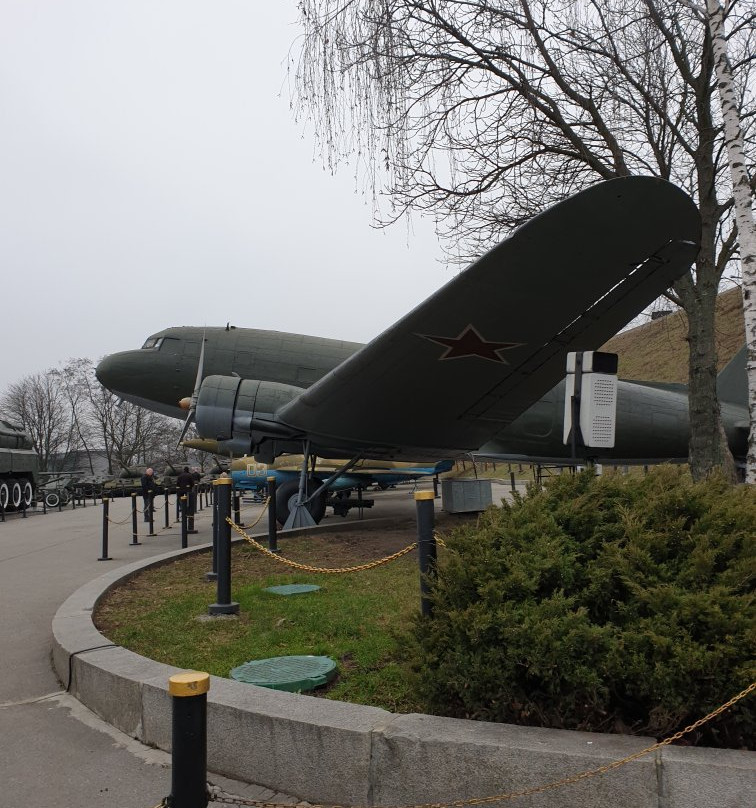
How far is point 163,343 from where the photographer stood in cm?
1567

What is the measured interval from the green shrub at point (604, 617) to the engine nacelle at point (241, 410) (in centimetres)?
894

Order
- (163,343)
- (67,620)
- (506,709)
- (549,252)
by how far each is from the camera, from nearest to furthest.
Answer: (506,709) → (67,620) → (549,252) → (163,343)

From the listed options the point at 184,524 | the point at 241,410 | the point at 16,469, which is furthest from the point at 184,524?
the point at 16,469

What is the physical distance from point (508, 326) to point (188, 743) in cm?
741

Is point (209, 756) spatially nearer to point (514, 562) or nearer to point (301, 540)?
point (514, 562)

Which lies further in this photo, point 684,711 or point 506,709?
point 506,709

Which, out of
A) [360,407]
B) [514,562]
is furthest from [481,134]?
[514,562]

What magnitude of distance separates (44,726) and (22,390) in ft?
242

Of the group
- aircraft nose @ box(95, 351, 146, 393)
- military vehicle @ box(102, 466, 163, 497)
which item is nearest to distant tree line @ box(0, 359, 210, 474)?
military vehicle @ box(102, 466, 163, 497)

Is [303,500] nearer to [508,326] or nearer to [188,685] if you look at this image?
[508,326]

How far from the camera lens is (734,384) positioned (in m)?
14.8

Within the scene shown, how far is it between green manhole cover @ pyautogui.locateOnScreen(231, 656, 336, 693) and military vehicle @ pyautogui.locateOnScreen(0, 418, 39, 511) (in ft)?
73.0

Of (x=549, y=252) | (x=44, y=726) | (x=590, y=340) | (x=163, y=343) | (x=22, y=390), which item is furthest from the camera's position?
(x=22, y=390)

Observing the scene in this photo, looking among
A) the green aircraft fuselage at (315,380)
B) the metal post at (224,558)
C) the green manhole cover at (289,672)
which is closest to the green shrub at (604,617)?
Answer: the green manhole cover at (289,672)
